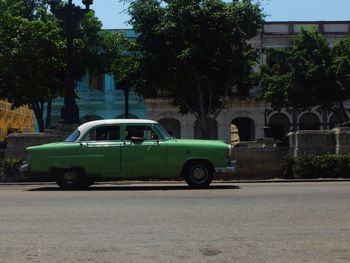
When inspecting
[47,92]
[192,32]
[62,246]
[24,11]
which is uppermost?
[24,11]

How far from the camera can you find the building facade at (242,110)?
4284cm

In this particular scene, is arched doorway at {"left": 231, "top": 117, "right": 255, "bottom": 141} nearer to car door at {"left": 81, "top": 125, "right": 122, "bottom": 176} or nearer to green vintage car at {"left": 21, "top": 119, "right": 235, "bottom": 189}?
green vintage car at {"left": 21, "top": 119, "right": 235, "bottom": 189}

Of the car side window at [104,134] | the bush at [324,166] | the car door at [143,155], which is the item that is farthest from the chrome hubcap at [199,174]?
the bush at [324,166]

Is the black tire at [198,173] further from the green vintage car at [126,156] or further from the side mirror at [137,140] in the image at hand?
the side mirror at [137,140]

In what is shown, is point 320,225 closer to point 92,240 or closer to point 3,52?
point 92,240

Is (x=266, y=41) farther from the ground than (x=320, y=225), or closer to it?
farther from the ground

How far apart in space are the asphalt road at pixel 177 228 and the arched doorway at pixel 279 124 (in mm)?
30603

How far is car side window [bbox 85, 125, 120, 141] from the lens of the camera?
15.8 metres

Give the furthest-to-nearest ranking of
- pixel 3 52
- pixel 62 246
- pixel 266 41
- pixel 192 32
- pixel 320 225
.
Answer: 1. pixel 266 41
2. pixel 3 52
3. pixel 192 32
4. pixel 320 225
5. pixel 62 246

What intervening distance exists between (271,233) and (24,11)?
23.1 meters

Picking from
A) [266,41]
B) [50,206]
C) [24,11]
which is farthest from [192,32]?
[266,41]

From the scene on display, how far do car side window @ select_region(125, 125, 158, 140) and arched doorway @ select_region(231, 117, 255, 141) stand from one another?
2884 centimetres

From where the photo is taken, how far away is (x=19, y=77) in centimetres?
2444

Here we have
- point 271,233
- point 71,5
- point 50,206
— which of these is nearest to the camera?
point 271,233
